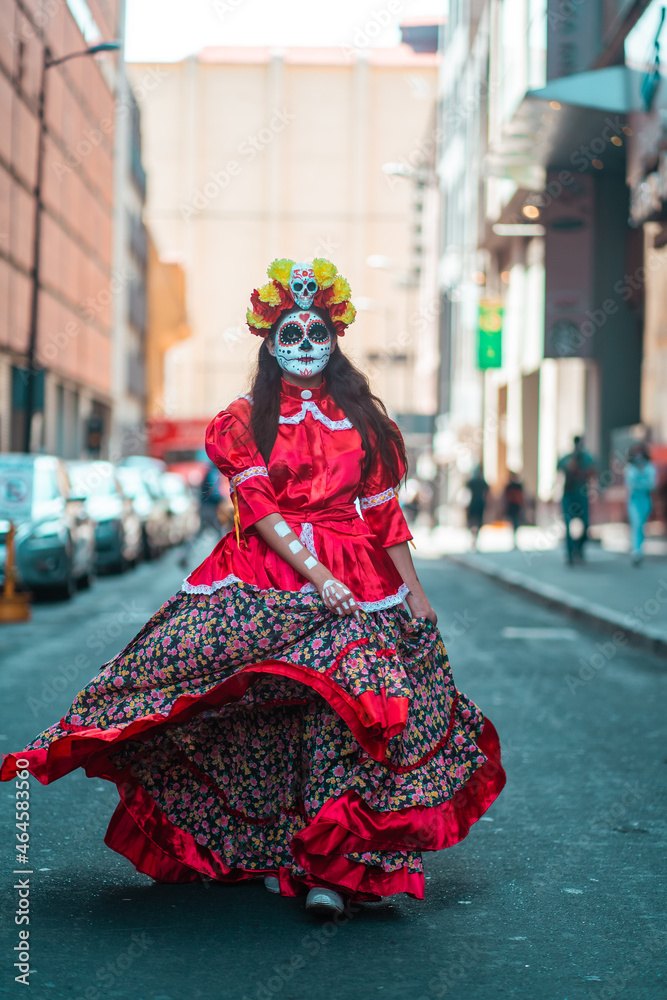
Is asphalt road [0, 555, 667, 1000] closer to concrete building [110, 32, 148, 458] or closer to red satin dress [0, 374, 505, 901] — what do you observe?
red satin dress [0, 374, 505, 901]

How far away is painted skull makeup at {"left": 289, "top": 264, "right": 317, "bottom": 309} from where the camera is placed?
4.24 meters

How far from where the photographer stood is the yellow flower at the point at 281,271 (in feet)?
13.9

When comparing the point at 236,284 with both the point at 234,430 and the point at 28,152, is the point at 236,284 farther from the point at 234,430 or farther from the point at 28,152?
the point at 234,430

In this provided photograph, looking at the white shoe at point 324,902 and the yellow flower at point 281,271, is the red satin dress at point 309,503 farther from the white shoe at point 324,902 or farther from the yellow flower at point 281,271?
the white shoe at point 324,902

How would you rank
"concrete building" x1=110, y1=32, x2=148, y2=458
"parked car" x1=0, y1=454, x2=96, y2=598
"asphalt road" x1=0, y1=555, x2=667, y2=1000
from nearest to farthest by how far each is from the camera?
1. "asphalt road" x1=0, y1=555, x2=667, y2=1000
2. "parked car" x1=0, y1=454, x2=96, y2=598
3. "concrete building" x1=110, y1=32, x2=148, y2=458

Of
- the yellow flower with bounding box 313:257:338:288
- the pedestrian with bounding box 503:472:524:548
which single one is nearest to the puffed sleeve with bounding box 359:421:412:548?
the yellow flower with bounding box 313:257:338:288

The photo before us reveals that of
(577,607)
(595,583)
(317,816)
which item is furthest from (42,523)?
(317,816)

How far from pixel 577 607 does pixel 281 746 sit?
976 centimetres

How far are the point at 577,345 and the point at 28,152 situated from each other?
45.7 feet

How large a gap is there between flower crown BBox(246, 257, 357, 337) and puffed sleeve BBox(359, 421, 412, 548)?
17.4 inches

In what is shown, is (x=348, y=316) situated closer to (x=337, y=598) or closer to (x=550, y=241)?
(x=337, y=598)

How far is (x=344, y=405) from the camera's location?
13.8 feet

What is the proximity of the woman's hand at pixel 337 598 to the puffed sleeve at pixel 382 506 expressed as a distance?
12.6 inches

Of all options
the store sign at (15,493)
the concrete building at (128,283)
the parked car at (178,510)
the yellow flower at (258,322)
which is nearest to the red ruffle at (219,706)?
the yellow flower at (258,322)
